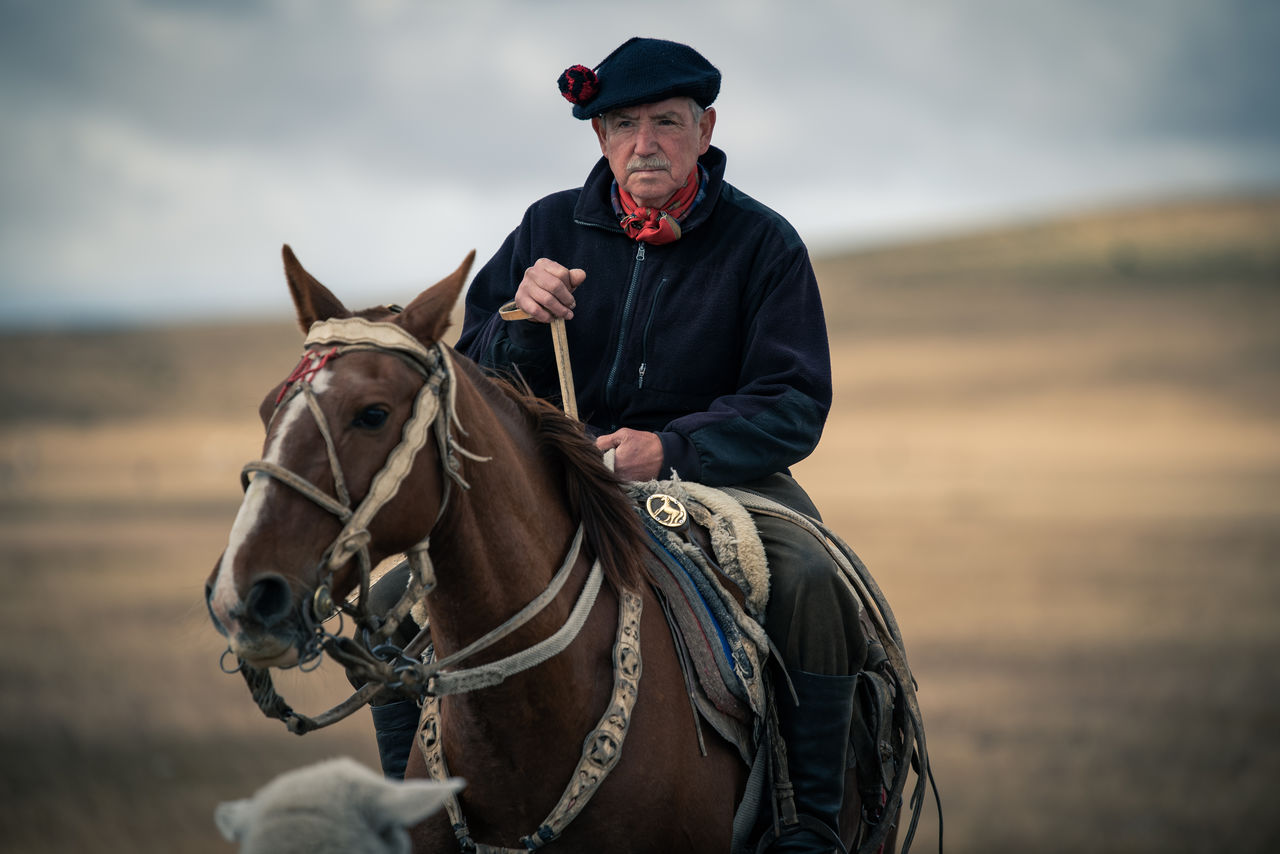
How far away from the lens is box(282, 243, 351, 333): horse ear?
3.13m

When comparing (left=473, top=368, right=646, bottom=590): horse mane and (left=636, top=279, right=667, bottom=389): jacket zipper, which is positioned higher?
(left=636, top=279, right=667, bottom=389): jacket zipper

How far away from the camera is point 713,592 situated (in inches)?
154

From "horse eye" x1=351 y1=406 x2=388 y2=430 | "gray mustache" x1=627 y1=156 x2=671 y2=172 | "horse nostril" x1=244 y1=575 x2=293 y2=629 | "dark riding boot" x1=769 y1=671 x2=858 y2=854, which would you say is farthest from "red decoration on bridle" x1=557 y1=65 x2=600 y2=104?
"horse nostril" x1=244 y1=575 x2=293 y2=629

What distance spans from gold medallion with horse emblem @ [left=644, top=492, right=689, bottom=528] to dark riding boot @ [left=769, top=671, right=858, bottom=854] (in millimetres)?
597

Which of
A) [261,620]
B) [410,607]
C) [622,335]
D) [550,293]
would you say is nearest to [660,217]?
[622,335]

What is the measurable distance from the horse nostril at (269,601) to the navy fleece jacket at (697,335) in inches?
60.1

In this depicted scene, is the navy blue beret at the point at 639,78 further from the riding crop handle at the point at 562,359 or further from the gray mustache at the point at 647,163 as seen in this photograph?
the riding crop handle at the point at 562,359

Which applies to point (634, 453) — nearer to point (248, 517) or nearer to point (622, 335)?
point (622, 335)

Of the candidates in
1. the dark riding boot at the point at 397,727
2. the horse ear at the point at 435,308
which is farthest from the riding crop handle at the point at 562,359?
the horse ear at the point at 435,308

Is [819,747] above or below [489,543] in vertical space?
below

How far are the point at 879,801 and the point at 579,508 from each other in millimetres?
1663

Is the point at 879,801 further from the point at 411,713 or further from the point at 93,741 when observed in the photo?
the point at 93,741

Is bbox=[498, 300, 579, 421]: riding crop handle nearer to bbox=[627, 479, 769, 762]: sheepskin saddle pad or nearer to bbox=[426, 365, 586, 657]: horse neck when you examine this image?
bbox=[627, 479, 769, 762]: sheepskin saddle pad

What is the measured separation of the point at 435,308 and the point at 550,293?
933 mm
